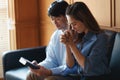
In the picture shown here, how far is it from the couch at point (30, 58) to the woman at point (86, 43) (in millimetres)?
156

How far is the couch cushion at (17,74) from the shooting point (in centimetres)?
249

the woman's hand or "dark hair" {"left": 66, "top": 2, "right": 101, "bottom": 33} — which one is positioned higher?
"dark hair" {"left": 66, "top": 2, "right": 101, "bottom": 33}

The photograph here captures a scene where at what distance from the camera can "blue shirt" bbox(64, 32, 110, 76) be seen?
72.6 inches

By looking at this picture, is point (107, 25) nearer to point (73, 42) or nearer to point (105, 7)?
point (105, 7)

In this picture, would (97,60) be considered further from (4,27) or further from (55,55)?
(4,27)

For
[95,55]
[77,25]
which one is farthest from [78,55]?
[77,25]

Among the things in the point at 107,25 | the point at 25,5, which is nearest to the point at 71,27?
the point at 107,25

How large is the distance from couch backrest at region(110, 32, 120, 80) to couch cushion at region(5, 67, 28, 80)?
2.69 feet

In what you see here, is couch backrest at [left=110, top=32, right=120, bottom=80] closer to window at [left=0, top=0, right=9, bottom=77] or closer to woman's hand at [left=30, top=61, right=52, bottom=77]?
woman's hand at [left=30, top=61, right=52, bottom=77]

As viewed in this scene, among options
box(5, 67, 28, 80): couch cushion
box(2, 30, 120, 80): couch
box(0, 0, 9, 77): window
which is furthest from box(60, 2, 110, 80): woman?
box(0, 0, 9, 77): window

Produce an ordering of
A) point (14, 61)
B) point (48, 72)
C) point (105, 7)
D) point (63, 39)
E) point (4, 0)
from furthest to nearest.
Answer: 1. point (4, 0)
2. point (14, 61)
3. point (105, 7)
4. point (48, 72)
5. point (63, 39)

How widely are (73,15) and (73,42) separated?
197 mm

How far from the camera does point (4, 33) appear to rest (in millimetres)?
3576

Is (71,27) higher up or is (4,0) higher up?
(4,0)
